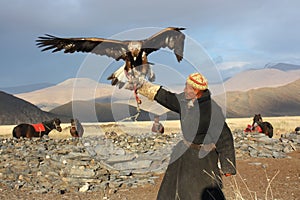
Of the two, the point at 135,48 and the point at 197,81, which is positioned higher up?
the point at 135,48

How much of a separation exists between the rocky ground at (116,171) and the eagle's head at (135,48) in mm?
3994

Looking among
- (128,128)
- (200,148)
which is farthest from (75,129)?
(200,148)

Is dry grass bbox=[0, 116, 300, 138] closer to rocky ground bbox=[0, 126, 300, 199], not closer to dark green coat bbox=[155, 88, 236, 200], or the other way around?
dark green coat bbox=[155, 88, 236, 200]

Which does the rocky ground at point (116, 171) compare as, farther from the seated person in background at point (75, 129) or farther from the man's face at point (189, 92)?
the seated person in background at point (75, 129)

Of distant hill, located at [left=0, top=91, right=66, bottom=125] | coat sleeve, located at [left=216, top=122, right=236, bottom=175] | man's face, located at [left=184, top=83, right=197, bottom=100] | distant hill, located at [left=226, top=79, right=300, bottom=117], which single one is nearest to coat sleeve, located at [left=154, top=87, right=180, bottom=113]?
man's face, located at [left=184, top=83, right=197, bottom=100]

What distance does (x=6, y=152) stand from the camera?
12797 mm

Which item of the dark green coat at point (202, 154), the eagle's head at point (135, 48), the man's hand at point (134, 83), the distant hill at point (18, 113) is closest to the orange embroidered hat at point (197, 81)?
the dark green coat at point (202, 154)

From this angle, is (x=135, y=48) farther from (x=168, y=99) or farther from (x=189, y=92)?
(x=189, y=92)

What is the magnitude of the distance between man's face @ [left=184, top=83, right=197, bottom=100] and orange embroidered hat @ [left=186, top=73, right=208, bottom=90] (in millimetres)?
51

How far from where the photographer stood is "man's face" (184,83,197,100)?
4.13 metres

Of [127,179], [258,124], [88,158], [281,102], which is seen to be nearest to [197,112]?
[127,179]

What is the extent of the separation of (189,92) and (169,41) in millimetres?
2468

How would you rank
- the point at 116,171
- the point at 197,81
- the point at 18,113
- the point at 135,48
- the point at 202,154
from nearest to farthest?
the point at 197,81, the point at 202,154, the point at 135,48, the point at 116,171, the point at 18,113

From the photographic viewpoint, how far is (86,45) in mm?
6492
